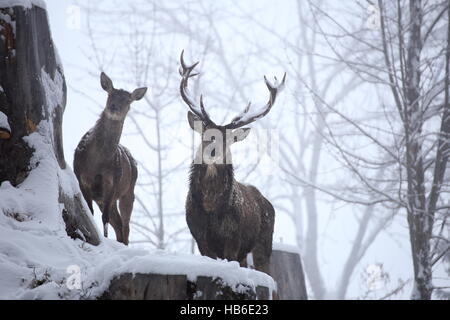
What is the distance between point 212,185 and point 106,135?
5.94ft

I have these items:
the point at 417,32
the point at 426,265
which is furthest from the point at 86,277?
the point at 417,32

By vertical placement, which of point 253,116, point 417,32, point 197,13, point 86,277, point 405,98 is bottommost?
point 86,277

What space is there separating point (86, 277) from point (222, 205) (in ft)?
8.68

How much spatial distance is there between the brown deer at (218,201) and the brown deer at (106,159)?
1132mm

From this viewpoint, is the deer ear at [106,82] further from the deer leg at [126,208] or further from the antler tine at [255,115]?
the antler tine at [255,115]

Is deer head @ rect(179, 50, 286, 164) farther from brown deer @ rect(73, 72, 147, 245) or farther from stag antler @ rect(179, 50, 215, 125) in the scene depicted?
brown deer @ rect(73, 72, 147, 245)

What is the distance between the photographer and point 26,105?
5.62 meters

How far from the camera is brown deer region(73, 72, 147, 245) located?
23.9ft

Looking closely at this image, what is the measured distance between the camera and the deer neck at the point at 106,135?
7414mm

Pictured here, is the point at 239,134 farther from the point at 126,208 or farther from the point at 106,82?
the point at 126,208

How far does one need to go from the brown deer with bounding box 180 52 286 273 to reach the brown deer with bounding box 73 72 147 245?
3.71ft
